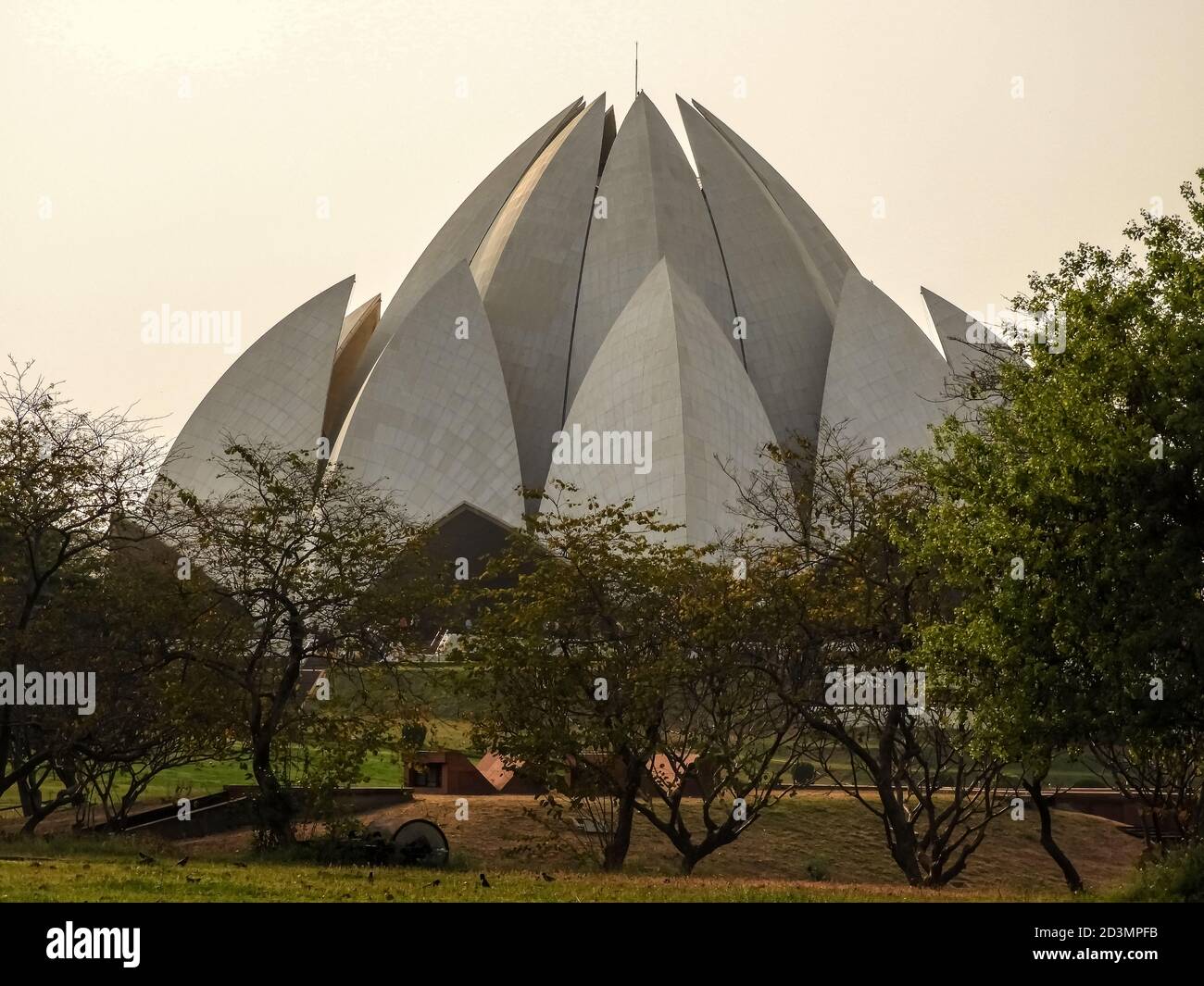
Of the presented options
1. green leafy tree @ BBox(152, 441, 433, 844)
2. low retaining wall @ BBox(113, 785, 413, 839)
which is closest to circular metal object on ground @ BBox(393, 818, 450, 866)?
green leafy tree @ BBox(152, 441, 433, 844)

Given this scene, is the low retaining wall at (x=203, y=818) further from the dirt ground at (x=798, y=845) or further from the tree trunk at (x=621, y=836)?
the tree trunk at (x=621, y=836)

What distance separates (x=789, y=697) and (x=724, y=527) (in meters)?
18.5

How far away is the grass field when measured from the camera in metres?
10.6

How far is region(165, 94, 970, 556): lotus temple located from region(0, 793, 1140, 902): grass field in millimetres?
12855

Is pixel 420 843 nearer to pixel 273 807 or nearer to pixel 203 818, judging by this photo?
pixel 273 807

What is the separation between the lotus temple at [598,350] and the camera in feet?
119

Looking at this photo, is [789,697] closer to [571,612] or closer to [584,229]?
[571,612]

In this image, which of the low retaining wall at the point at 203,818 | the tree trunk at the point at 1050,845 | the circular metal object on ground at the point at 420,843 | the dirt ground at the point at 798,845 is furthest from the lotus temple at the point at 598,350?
the circular metal object on ground at the point at 420,843

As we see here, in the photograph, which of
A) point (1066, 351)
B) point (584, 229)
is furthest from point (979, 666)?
point (584, 229)

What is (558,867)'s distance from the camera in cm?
1592

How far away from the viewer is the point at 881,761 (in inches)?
618

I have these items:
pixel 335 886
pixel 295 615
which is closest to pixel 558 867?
pixel 295 615

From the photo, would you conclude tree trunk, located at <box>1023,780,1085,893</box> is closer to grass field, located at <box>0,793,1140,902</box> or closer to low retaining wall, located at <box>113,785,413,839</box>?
grass field, located at <box>0,793,1140,902</box>

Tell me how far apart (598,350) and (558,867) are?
979 inches
